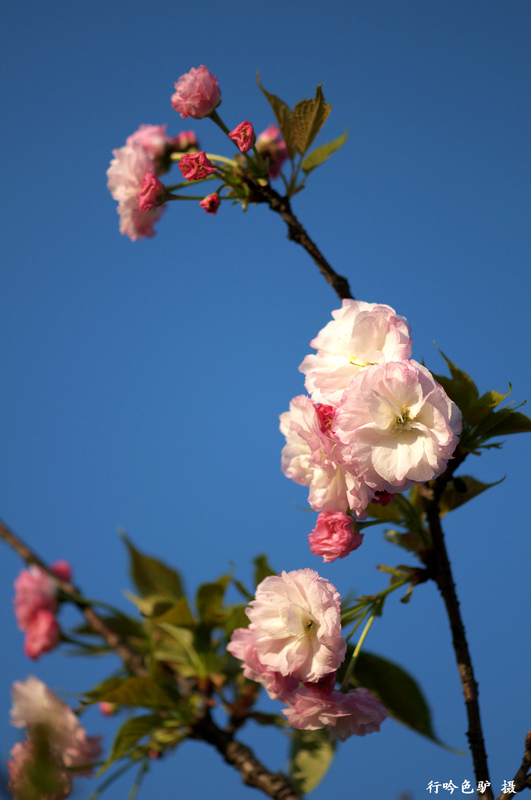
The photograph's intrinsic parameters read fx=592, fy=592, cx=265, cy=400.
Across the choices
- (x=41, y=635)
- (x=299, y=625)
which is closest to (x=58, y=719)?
Answer: (x=41, y=635)

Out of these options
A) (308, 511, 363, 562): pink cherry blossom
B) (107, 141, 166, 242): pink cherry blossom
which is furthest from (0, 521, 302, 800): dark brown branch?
(107, 141, 166, 242): pink cherry blossom

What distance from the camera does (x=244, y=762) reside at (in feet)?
3.54

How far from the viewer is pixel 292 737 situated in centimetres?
137

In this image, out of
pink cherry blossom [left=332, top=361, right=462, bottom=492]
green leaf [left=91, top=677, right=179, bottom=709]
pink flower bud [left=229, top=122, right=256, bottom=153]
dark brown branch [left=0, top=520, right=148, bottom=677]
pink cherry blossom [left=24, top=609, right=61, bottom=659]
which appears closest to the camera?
pink cherry blossom [left=332, top=361, right=462, bottom=492]

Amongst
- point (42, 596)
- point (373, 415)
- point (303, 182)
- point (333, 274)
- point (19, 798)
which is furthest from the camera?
point (42, 596)

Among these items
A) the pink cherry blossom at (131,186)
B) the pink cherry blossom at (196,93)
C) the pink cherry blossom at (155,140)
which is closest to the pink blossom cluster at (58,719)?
the pink cherry blossom at (131,186)

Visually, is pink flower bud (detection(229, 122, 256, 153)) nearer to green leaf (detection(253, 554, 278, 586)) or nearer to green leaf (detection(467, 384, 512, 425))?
green leaf (detection(467, 384, 512, 425))

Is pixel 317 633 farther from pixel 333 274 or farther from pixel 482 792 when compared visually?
pixel 333 274

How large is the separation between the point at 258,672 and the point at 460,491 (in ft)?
1.36

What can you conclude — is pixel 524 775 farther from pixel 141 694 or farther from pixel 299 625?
pixel 141 694

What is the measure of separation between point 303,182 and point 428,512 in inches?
24.6

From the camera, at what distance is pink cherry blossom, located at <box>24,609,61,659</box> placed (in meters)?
1.48

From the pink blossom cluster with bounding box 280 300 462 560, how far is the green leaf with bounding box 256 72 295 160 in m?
0.44

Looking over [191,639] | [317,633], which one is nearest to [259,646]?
[317,633]
